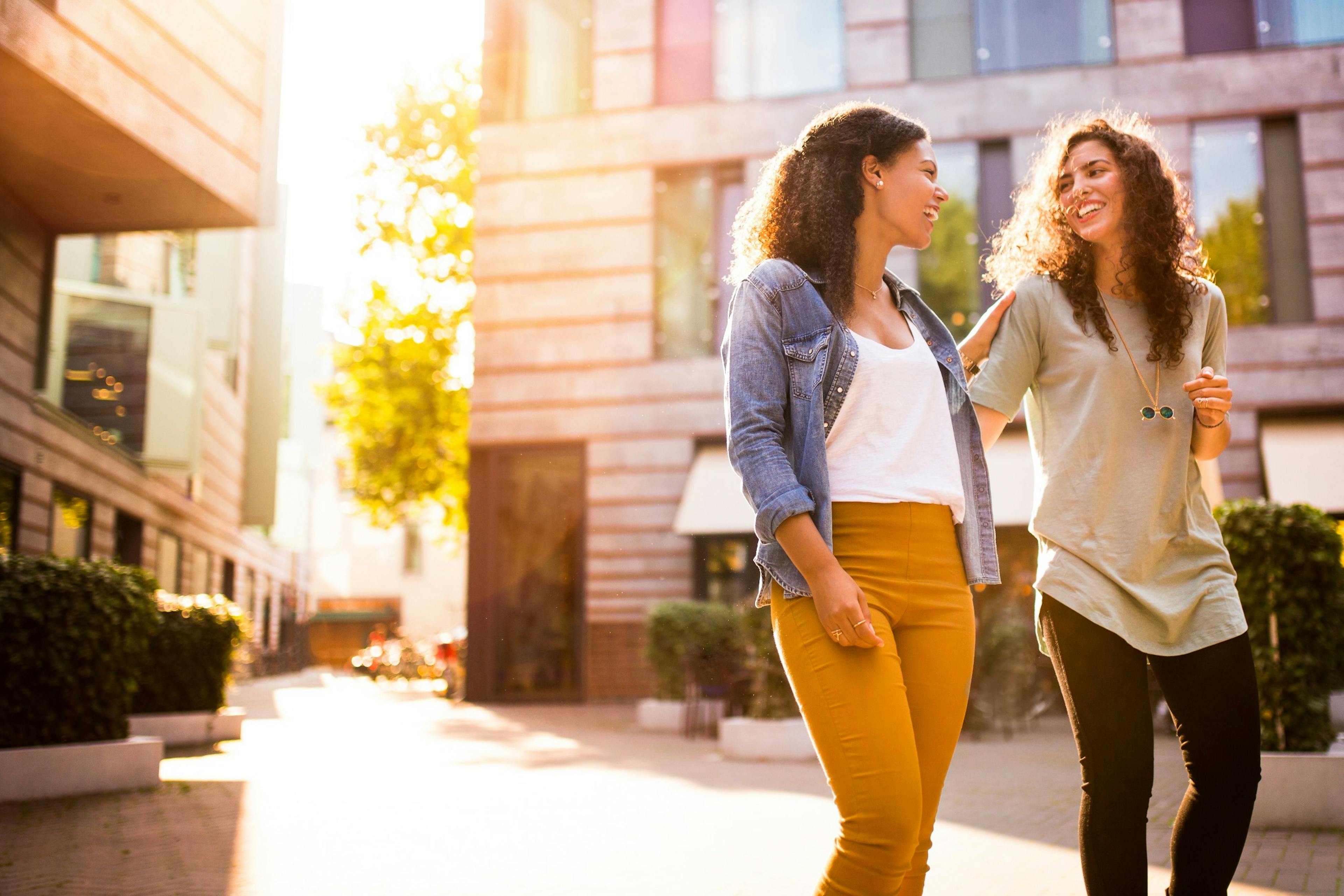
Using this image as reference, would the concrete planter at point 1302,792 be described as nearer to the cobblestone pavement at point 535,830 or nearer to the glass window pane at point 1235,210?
the cobblestone pavement at point 535,830

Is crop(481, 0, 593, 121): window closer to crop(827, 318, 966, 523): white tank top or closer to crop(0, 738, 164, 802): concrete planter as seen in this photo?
crop(0, 738, 164, 802): concrete planter

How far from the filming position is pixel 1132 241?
313 cm

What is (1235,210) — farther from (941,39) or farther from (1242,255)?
(941,39)

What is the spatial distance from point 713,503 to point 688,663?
13.7 ft

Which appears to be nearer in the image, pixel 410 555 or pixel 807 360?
pixel 807 360

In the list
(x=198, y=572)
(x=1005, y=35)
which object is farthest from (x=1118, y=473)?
(x=198, y=572)

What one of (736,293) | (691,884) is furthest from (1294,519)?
(736,293)

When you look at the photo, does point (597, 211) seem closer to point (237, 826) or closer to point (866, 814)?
point (237, 826)

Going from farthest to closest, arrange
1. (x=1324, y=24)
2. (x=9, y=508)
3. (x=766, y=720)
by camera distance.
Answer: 1. (x=1324, y=24)
2. (x=9, y=508)
3. (x=766, y=720)

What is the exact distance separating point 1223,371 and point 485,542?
1641cm

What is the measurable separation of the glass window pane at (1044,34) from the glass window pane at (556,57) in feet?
19.3

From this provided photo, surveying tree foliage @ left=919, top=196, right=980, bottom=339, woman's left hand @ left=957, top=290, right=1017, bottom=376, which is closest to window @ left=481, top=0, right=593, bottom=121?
tree foliage @ left=919, top=196, right=980, bottom=339

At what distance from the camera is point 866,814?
2.27 m

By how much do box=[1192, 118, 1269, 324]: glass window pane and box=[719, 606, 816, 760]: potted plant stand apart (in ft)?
30.3
